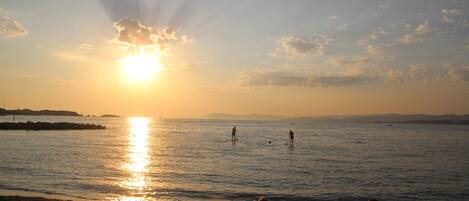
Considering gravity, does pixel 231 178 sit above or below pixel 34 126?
below

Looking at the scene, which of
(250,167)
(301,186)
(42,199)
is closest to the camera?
(42,199)

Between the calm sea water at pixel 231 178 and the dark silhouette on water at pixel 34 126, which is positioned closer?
the calm sea water at pixel 231 178

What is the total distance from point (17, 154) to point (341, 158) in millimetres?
32428

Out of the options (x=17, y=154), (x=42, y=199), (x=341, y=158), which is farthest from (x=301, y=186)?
(x=17, y=154)

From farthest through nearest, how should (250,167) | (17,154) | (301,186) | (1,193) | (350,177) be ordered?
(17,154) < (250,167) < (350,177) < (301,186) < (1,193)

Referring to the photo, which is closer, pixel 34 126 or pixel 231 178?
pixel 231 178

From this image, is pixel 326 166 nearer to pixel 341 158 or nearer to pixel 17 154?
pixel 341 158

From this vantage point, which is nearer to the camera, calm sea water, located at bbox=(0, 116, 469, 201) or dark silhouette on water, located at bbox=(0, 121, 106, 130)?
calm sea water, located at bbox=(0, 116, 469, 201)

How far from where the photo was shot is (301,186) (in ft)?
90.0

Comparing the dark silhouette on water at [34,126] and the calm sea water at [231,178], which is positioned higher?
the dark silhouette on water at [34,126]

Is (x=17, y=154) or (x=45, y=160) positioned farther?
(x=17, y=154)

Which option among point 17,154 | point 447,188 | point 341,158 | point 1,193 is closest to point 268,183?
point 447,188

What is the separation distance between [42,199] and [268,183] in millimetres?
13588

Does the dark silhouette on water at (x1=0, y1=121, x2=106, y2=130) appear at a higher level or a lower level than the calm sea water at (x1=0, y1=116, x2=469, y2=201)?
higher
